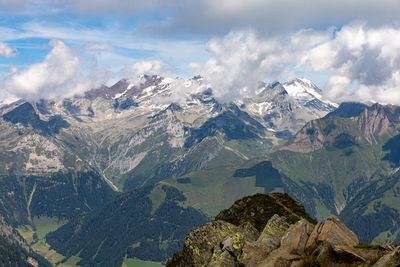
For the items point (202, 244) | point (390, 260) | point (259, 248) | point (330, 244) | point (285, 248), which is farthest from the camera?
point (202, 244)

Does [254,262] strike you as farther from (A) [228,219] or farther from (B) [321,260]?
(A) [228,219]

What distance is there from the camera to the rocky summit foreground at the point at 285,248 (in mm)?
38156

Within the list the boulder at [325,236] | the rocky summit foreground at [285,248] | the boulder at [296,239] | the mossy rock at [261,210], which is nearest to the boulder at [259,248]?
the rocky summit foreground at [285,248]

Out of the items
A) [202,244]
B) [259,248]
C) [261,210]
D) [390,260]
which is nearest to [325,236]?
[259,248]

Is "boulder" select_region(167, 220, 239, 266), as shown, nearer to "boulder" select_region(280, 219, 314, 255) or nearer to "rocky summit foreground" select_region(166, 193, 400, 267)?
"rocky summit foreground" select_region(166, 193, 400, 267)

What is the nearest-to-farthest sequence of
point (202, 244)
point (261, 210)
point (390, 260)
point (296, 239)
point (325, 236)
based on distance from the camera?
point (390, 260) → point (325, 236) → point (296, 239) → point (202, 244) → point (261, 210)

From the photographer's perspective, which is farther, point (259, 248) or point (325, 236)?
point (259, 248)

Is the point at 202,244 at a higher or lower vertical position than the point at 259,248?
lower

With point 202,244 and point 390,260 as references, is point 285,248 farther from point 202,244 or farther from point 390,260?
point 202,244

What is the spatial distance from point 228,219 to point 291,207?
16372mm

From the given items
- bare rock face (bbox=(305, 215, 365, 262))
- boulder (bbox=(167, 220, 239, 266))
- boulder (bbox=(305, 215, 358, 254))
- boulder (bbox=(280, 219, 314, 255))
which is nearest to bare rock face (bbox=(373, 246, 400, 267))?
bare rock face (bbox=(305, 215, 365, 262))

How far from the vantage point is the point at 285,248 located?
45531 mm

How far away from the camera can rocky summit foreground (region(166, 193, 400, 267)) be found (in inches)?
1502

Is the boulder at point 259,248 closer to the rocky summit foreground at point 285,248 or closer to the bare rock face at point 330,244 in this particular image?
the rocky summit foreground at point 285,248
